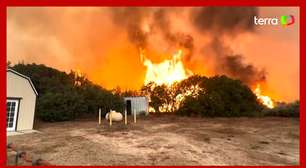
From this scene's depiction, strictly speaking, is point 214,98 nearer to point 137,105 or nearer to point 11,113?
point 137,105

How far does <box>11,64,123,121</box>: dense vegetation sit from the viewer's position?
67.2ft

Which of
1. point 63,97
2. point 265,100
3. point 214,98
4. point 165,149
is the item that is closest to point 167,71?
point 214,98

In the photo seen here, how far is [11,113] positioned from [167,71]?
17.7 m

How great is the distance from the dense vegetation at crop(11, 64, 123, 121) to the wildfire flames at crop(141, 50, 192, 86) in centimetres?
572

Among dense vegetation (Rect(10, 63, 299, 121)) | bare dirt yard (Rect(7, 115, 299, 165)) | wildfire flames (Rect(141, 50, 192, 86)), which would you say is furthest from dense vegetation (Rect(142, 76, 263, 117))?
bare dirt yard (Rect(7, 115, 299, 165))

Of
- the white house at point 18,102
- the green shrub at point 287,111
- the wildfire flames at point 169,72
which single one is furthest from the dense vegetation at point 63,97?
the green shrub at point 287,111

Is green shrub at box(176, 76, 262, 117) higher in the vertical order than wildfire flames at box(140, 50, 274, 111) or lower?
lower

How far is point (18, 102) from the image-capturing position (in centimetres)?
A: 1503

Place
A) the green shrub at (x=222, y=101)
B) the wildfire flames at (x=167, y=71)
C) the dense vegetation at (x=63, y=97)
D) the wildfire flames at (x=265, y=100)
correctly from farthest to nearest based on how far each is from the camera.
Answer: the wildfire flames at (x=167, y=71) < the wildfire flames at (x=265, y=100) < the green shrub at (x=222, y=101) < the dense vegetation at (x=63, y=97)

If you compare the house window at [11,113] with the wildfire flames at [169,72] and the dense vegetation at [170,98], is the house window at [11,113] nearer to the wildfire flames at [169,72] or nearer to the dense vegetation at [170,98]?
the dense vegetation at [170,98]

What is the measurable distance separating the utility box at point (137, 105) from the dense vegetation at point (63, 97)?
4.13 ft

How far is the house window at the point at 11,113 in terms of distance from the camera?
14.5 metres

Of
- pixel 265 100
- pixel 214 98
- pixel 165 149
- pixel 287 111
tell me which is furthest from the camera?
pixel 265 100

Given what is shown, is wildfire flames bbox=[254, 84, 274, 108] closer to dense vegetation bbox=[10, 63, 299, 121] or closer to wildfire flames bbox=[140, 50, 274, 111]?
wildfire flames bbox=[140, 50, 274, 111]
